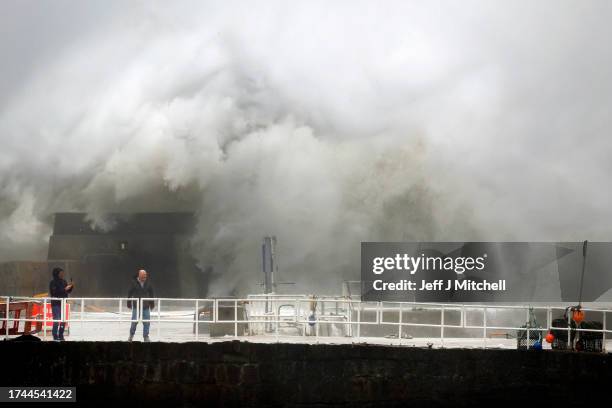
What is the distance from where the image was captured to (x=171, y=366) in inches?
612

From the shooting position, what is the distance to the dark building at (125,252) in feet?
96.7

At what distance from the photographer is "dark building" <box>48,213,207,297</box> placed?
96.7 ft

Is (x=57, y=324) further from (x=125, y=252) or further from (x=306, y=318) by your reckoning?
(x=125, y=252)

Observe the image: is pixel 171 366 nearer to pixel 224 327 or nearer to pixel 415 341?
pixel 224 327

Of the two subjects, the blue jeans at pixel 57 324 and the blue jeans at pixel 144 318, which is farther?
the blue jeans at pixel 57 324

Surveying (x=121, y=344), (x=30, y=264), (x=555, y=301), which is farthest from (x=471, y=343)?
(x=30, y=264)

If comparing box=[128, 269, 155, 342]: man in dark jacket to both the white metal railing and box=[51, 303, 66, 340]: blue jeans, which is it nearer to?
the white metal railing

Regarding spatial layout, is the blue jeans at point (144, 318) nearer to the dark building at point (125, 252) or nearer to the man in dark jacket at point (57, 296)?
the man in dark jacket at point (57, 296)

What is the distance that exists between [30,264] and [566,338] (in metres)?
19.1

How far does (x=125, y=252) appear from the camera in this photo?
2984 centimetres

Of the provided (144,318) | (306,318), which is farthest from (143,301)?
(306,318)

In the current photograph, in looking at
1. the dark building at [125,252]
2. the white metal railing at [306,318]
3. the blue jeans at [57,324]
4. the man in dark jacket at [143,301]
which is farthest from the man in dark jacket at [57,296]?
the dark building at [125,252]

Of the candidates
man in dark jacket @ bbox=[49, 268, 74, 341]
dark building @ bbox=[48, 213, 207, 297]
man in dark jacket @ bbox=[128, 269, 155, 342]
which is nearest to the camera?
man in dark jacket @ bbox=[128, 269, 155, 342]

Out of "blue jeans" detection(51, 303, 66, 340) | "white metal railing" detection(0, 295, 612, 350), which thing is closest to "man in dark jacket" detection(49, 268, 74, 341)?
"blue jeans" detection(51, 303, 66, 340)
